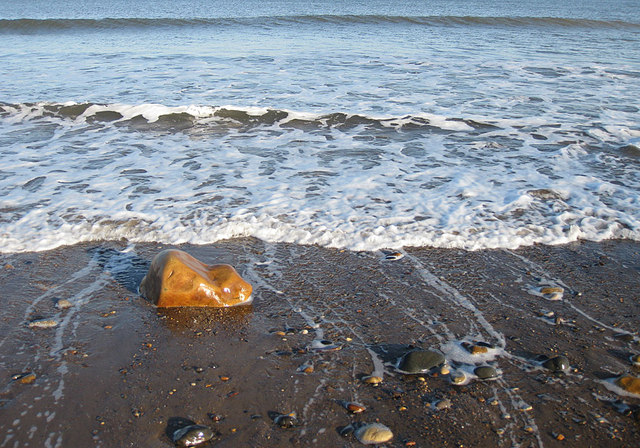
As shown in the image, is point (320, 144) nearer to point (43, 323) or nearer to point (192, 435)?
point (43, 323)

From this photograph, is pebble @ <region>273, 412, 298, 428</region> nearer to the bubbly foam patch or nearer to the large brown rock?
the large brown rock

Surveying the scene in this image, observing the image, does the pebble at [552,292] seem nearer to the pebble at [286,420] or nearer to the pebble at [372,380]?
the pebble at [372,380]

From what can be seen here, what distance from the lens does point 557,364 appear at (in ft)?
9.53

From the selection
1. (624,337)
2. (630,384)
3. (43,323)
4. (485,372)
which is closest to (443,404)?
(485,372)

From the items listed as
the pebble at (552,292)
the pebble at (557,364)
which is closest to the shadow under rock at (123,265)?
the pebble at (557,364)

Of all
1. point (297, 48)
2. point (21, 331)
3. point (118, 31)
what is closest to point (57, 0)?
point (118, 31)

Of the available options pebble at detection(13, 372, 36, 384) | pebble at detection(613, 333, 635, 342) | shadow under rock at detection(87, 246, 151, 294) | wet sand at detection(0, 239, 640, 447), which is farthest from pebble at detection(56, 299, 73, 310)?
pebble at detection(613, 333, 635, 342)

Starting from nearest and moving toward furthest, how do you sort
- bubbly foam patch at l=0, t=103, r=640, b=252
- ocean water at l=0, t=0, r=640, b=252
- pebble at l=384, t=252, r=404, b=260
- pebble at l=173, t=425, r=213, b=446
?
1. pebble at l=173, t=425, r=213, b=446
2. pebble at l=384, t=252, r=404, b=260
3. bubbly foam patch at l=0, t=103, r=640, b=252
4. ocean water at l=0, t=0, r=640, b=252

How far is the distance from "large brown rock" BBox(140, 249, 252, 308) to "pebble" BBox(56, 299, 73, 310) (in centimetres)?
46

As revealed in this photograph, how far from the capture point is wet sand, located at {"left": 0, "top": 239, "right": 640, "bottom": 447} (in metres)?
2.49

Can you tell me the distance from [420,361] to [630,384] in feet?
3.43

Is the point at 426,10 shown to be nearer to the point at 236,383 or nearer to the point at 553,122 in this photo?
the point at 553,122

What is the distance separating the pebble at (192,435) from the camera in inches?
93.1

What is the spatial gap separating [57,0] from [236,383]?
138 feet
